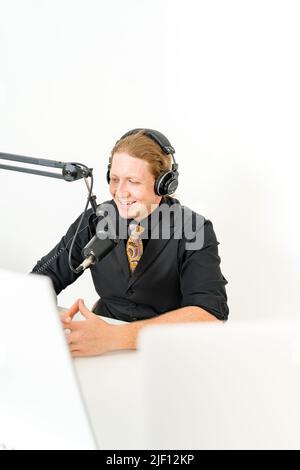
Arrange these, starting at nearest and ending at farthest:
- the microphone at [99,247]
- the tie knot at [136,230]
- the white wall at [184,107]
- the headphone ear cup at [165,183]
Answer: the microphone at [99,247]
the headphone ear cup at [165,183]
the tie knot at [136,230]
the white wall at [184,107]

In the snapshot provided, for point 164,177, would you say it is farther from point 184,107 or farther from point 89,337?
point 184,107

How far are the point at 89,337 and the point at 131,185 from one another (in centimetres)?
50

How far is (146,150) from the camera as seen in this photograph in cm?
157

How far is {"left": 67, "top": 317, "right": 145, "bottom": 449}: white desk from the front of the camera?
0.98 m

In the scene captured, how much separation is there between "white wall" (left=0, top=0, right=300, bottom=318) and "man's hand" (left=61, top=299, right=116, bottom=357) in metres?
1.15

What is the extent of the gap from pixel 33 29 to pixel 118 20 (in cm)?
41

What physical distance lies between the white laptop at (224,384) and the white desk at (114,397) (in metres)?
0.14

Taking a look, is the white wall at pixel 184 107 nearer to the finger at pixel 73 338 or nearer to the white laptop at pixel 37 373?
the finger at pixel 73 338

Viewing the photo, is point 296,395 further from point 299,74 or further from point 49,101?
point 49,101

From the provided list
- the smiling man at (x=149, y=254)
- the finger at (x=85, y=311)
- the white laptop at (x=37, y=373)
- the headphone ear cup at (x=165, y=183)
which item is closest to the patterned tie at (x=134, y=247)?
the smiling man at (x=149, y=254)

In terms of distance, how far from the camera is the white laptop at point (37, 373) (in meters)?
0.68

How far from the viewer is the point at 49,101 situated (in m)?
2.54

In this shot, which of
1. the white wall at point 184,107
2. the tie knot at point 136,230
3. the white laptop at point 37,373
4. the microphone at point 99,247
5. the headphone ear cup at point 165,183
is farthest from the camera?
the white wall at point 184,107
